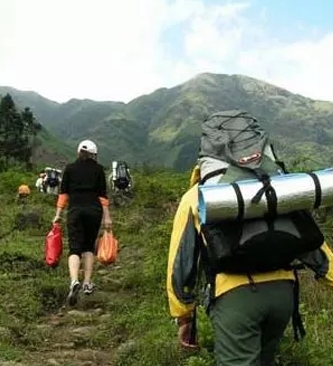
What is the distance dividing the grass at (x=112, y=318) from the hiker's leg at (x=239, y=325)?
159cm

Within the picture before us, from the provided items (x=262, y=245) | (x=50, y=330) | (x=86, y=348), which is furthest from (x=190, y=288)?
(x=50, y=330)

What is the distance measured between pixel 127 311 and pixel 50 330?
3.21ft

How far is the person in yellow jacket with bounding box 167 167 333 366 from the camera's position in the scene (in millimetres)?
3867

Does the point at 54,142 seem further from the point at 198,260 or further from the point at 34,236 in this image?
the point at 198,260

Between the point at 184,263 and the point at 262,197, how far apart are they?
60 cm

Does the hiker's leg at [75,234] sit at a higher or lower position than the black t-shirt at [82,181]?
lower

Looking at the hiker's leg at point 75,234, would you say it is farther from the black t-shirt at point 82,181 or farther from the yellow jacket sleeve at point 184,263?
the yellow jacket sleeve at point 184,263

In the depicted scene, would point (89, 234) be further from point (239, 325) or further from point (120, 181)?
point (120, 181)

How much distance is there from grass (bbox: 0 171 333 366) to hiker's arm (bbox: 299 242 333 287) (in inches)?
61.7

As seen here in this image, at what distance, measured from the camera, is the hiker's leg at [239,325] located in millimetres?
3855

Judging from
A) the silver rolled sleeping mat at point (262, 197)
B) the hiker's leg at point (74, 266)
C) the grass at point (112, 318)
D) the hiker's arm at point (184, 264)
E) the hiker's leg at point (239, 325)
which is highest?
the silver rolled sleeping mat at point (262, 197)

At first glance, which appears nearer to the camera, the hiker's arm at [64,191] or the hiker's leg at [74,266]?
the hiker's leg at [74,266]

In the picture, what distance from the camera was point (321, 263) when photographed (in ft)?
13.7

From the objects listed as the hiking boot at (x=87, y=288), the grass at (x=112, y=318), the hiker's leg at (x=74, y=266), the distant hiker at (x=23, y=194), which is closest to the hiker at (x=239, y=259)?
the grass at (x=112, y=318)
